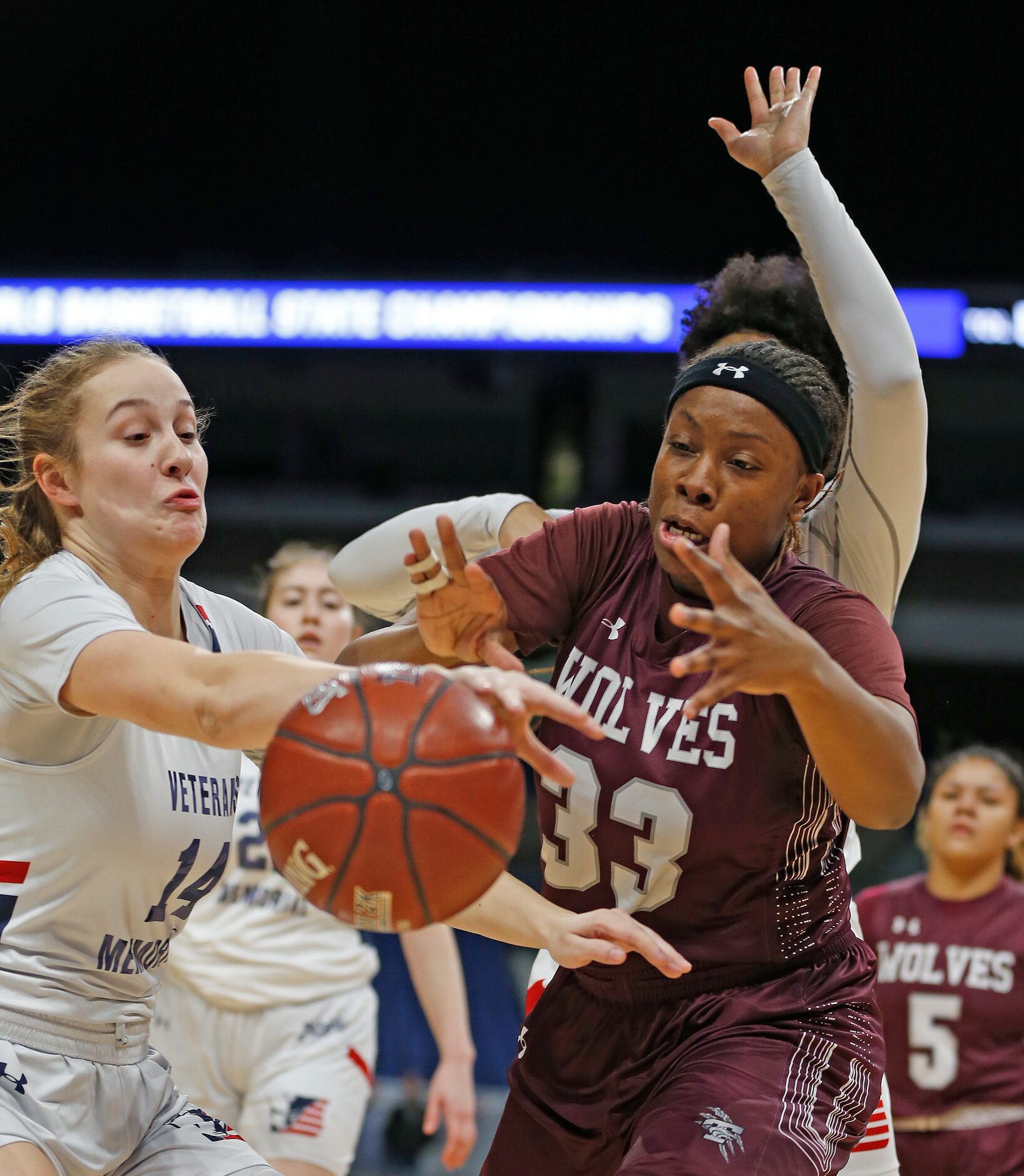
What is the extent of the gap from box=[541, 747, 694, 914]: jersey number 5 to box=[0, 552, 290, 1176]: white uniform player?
2.19 feet

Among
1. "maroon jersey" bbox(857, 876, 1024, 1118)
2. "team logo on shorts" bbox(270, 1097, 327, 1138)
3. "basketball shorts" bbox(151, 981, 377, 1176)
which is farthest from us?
"maroon jersey" bbox(857, 876, 1024, 1118)

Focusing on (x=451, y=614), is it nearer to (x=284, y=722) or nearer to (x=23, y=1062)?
(x=284, y=722)

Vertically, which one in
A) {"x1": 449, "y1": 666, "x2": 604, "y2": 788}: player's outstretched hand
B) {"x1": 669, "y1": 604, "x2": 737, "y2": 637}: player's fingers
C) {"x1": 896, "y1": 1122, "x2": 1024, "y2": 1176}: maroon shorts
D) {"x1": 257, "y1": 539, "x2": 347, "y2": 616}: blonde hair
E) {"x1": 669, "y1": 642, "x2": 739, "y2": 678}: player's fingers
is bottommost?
{"x1": 896, "y1": 1122, "x2": 1024, "y2": 1176}: maroon shorts

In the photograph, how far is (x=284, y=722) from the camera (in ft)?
6.62

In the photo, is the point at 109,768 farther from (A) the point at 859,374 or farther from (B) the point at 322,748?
(A) the point at 859,374

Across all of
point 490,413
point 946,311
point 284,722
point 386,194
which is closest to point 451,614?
point 284,722

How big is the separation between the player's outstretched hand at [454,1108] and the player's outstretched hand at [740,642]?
2.76 metres

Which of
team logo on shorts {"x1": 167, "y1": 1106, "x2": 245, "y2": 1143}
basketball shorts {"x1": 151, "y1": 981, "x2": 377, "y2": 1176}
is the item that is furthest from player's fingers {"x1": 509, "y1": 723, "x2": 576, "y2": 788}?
basketball shorts {"x1": 151, "y1": 981, "x2": 377, "y2": 1176}

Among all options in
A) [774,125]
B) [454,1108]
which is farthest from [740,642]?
[454,1108]

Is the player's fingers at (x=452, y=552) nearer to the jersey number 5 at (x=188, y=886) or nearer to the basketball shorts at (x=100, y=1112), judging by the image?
the jersey number 5 at (x=188, y=886)

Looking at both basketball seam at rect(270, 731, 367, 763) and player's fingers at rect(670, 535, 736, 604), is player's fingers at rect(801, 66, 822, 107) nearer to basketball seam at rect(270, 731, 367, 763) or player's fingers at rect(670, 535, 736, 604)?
player's fingers at rect(670, 535, 736, 604)

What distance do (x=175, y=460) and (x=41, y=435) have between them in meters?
0.31

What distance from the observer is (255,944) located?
486 centimetres

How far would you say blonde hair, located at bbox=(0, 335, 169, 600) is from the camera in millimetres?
2666
